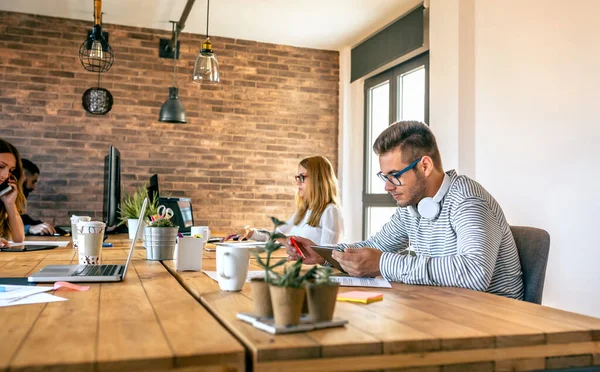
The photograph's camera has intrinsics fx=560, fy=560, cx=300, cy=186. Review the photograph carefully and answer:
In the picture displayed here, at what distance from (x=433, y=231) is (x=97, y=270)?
1145 millimetres

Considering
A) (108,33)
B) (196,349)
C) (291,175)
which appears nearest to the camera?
(196,349)

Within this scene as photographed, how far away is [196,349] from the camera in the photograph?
88 centimetres

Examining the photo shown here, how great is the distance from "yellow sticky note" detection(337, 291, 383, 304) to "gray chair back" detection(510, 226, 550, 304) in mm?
741

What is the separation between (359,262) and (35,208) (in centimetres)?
440

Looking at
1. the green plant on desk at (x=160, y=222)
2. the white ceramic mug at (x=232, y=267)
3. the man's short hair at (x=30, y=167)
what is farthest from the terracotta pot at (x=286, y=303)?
the man's short hair at (x=30, y=167)

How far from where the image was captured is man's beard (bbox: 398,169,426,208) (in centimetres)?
203

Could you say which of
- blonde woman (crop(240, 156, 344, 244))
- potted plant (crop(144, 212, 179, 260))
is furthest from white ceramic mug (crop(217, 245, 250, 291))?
blonde woman (crop(240, 156, 344, 244))

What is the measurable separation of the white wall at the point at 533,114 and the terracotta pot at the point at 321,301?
2529mm

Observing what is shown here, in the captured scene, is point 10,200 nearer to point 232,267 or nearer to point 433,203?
point 232,267

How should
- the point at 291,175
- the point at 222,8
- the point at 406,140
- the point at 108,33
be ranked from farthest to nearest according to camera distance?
the point at 291,175 → the point at 108,33 → the point at 222,8 → the point at 406,140

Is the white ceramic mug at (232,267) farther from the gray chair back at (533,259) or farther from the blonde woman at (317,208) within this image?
the blonde woman at (317,208)

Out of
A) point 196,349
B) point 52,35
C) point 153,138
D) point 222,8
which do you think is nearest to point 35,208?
point 153,138

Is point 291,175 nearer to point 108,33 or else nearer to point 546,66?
point 108,33

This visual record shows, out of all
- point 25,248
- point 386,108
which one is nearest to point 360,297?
point 25,248
